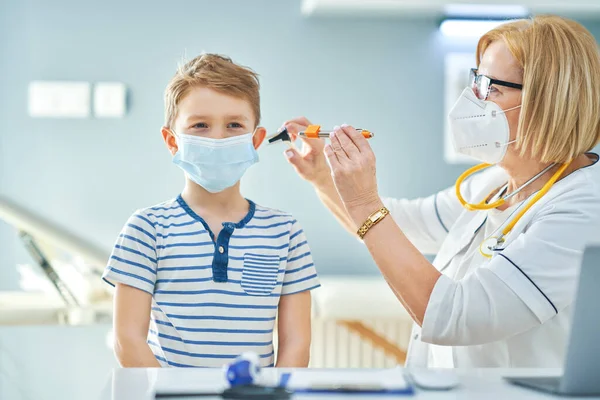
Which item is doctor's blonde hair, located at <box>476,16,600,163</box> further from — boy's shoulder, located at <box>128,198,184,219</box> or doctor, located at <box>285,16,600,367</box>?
boy's shoulder, located at <box>128,198,184,219</box>

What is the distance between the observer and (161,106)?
2.78m

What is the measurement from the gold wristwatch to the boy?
0.48ft

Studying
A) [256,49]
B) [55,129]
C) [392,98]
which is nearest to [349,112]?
[392,98]

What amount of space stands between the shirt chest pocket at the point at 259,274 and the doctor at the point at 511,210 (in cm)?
18

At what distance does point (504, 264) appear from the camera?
1346 mm

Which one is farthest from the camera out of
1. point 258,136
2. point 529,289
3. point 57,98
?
point 57,98

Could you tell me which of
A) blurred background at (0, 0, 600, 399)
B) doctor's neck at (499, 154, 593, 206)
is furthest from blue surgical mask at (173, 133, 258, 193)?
blurred background at (0, 0, 600, 399)

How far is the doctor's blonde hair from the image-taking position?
56.9 inches

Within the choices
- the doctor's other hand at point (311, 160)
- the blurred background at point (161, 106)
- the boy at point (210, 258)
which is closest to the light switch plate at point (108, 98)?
the blurred background at point (161, 106)

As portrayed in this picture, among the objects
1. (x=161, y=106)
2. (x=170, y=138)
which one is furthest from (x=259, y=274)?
(x=161, y=106)

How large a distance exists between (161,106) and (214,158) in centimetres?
141

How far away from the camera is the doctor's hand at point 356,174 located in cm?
140

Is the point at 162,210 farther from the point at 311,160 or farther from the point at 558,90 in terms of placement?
the point at 558,90

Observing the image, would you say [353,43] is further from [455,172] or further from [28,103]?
[28,103]
